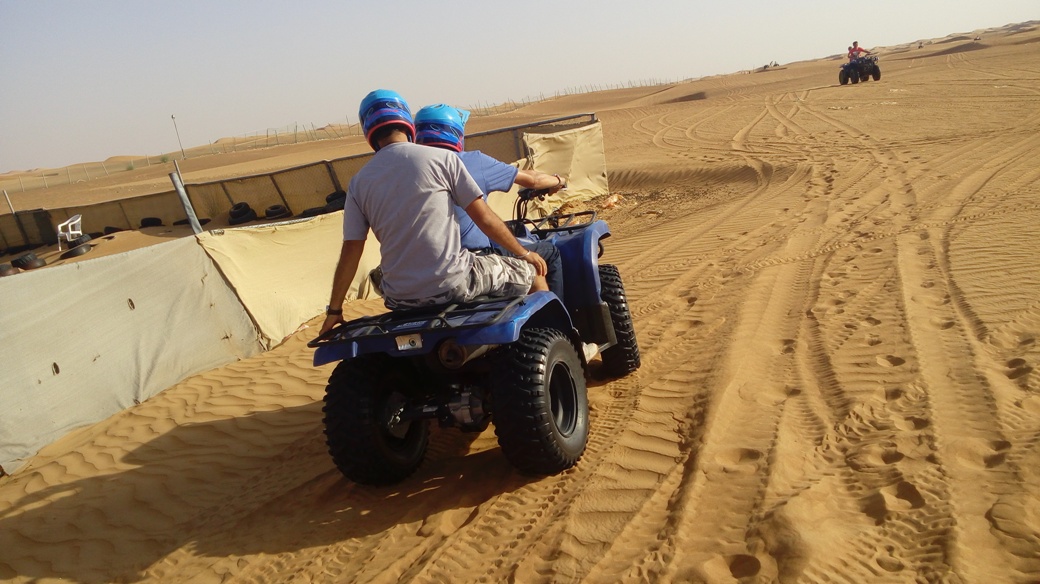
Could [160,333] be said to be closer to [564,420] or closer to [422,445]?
[422,445]

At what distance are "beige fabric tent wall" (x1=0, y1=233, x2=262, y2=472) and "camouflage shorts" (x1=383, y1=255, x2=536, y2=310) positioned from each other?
12.7 feet

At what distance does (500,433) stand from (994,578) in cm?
213

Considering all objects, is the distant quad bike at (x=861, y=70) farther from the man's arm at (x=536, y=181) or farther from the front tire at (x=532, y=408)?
the front tire at (x=532, y=408)

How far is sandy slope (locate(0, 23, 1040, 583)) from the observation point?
3.11 meters

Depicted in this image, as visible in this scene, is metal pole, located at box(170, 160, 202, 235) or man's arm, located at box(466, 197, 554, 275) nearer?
man's arm, located at box(466, 197, 554, 275)

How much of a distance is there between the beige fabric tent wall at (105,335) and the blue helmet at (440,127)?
404cm

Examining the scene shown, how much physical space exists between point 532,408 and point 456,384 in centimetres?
65

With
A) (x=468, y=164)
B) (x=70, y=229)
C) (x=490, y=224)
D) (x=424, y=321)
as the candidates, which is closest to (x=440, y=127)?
(x=468, y=164)

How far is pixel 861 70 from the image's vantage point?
30.3 m

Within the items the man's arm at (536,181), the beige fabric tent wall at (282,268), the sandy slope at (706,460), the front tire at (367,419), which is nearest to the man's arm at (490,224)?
the man's arm at (536,181)

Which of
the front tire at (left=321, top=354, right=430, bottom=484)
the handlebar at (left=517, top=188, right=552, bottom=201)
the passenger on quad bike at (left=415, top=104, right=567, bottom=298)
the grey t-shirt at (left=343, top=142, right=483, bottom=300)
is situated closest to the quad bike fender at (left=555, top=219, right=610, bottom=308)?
the handlebar at (left=517, top=188, right=552, bottom=201)

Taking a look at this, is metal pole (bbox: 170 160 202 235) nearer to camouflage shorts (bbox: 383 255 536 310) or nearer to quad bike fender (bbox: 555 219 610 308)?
quad bike fender (bbox: 555 219 610 308)

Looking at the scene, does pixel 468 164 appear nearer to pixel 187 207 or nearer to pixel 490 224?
pixel 490 224

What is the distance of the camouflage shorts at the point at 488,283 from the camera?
3.96m
